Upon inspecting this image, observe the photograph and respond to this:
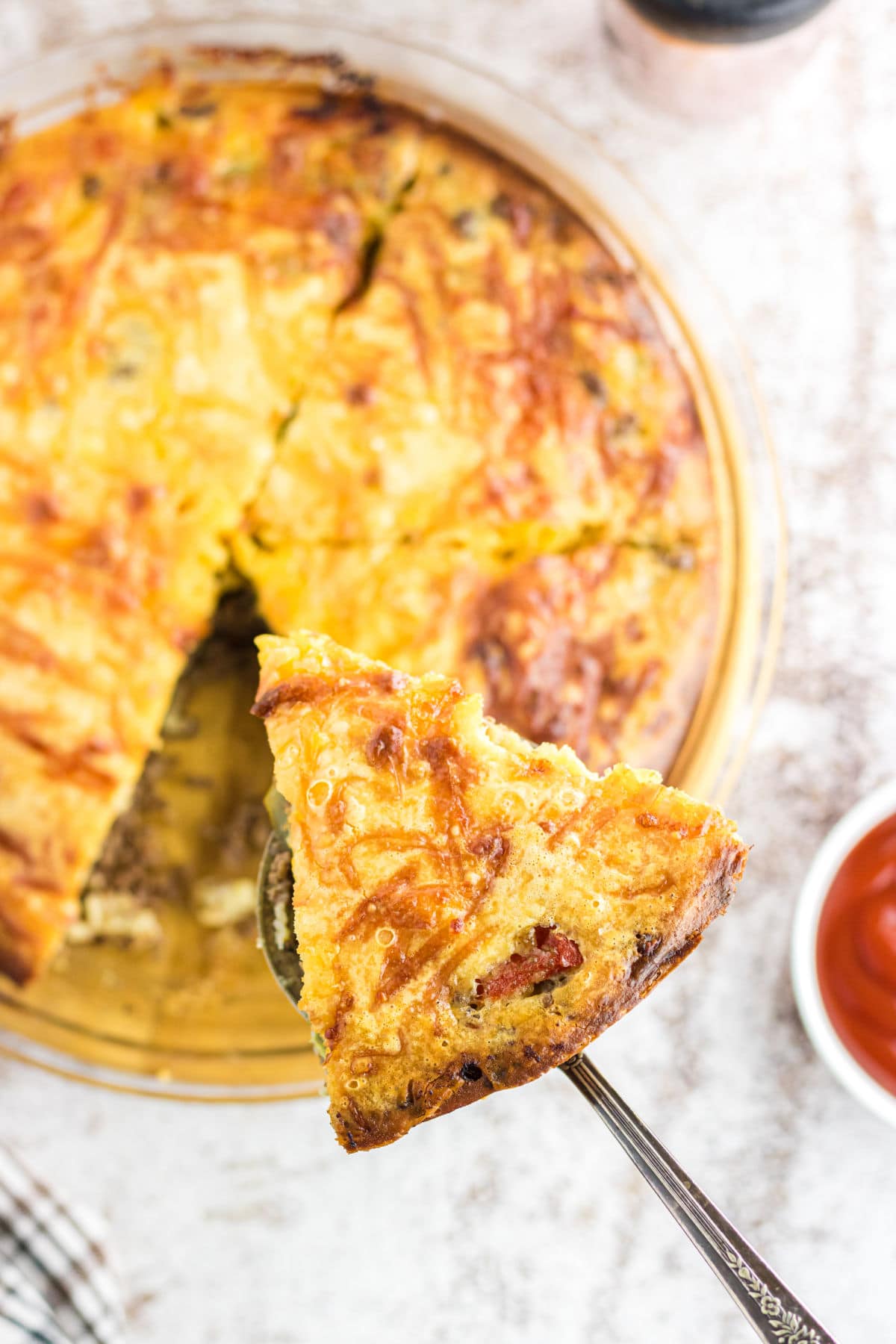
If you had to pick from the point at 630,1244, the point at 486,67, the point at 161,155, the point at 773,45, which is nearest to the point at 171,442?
the point at 161,155

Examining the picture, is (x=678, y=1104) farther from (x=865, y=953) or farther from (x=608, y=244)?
(x=608, y=244)

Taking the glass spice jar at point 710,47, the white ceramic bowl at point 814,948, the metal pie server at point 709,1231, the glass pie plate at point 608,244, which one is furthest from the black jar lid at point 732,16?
the metal pie server at point 709,1231

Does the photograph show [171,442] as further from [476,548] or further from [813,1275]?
[813,1275]

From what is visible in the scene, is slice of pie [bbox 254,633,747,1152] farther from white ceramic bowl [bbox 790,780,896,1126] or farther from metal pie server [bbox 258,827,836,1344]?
white ceramic bowl [bbox 790,780,896,1126]

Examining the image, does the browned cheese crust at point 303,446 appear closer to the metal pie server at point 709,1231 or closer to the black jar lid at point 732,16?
the black jar lid at point 732,16

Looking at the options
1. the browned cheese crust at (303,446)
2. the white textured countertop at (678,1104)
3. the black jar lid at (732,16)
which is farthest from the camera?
the white textured countertop at (678,1104)

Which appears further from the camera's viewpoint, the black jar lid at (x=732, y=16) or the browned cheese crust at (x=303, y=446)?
the browned cheese crust at (x=303, y=446)

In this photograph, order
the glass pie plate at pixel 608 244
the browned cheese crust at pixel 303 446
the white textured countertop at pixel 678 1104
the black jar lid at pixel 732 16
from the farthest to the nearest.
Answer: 1. the white textured countertop at pixel 678 1104
2. the glass pie plate at pixel 608 244
3. the browned cheese crust at pixel 303 446
4. the black jar lid at pixel 732 16
